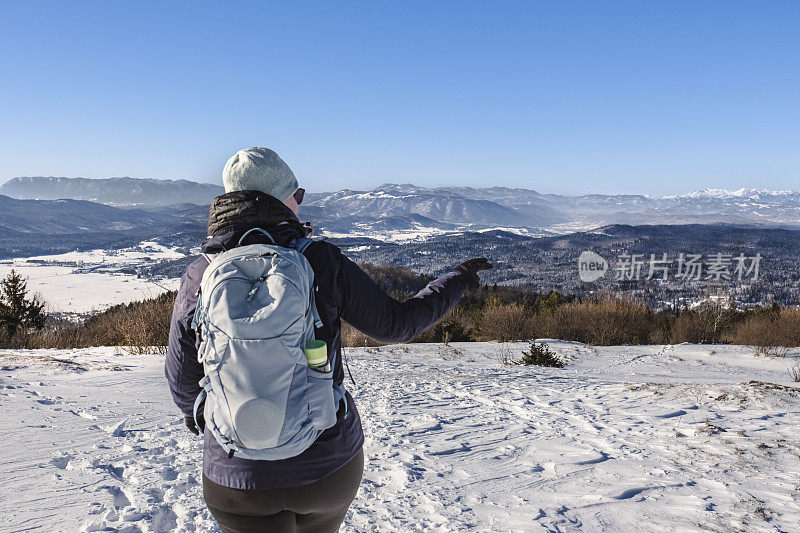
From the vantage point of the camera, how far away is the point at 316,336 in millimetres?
1356

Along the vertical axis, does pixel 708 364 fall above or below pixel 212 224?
below

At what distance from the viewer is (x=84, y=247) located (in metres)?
166

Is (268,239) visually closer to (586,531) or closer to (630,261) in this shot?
(586,531)

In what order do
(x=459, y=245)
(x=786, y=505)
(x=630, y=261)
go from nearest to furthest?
(x=786, y=505) < (x=630, y=261) < (x=459, y=245)

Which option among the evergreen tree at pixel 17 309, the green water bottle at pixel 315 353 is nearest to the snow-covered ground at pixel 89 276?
the evergreen tree at pixel 17 309

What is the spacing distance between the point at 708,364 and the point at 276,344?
11.7 m

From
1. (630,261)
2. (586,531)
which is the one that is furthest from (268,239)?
(630,261)

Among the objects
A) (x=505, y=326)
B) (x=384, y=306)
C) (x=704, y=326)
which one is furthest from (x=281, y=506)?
(x=704, y=326)

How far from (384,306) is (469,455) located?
2857 millimetres

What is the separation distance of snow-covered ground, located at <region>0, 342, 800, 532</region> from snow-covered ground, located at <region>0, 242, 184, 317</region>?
52.1m

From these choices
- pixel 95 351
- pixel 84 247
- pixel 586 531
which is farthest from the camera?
pixel 84 247

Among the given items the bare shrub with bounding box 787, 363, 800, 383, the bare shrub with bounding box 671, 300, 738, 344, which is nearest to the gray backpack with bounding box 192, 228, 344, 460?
the bare shrub with bounding box 787, 363, 800, 383

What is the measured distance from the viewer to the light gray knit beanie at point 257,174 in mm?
1415

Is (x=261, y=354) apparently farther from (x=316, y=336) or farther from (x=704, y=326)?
(x=704, y=326)
